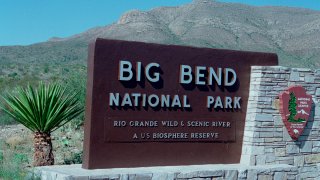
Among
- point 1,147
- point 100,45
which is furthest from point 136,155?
point 1,147

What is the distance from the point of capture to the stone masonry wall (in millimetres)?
11273

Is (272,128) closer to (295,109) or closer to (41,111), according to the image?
(295,109)

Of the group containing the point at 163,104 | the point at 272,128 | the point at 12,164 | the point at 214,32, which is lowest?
the point at 12,164

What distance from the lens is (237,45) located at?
53.8m

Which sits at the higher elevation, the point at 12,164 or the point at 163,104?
the point at 163,104

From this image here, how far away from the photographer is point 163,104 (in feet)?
34.6

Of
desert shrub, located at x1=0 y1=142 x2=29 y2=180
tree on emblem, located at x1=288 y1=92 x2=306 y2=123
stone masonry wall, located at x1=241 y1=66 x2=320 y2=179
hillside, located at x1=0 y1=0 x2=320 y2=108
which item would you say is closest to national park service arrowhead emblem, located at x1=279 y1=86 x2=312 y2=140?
tree on emblem, located at x1=288 y1=92 x2=306 y2=123

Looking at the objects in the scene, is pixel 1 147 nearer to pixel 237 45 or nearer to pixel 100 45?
pixel 100 45

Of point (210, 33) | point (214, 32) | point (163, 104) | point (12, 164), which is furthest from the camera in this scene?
point (214, 32)

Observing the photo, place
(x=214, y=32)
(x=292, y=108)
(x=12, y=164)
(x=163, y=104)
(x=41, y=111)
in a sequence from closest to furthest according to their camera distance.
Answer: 1. (x=163, y=104)
2. (x=292, y=108)
3. (x=41, y=111)
4. (x=12, y=164)
5. (x=214, y=32)

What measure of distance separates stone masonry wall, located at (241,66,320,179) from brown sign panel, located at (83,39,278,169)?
0.21 metres

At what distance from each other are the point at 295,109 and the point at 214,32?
46.1 metres

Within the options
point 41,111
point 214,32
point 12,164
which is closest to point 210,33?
point 214,32

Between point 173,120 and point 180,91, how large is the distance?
0.56 m
